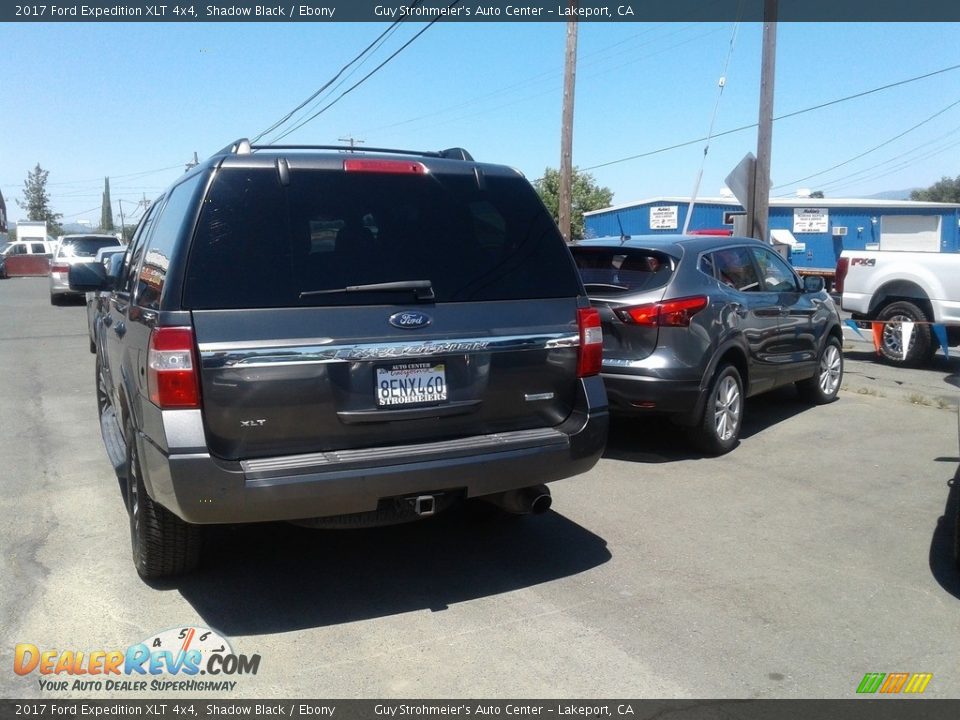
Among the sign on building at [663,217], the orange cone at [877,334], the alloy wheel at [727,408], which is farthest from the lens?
the sign on building at [663,217]

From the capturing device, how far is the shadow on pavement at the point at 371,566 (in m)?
4.23

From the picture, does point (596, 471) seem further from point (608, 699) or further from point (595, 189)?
point (595, 189)

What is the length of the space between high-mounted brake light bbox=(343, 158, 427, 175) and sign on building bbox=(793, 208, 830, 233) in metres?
34.1

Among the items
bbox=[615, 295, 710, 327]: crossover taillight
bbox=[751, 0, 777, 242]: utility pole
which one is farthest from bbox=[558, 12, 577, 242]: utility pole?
bbox=[615, 295, 710, 327]: crossover taillight

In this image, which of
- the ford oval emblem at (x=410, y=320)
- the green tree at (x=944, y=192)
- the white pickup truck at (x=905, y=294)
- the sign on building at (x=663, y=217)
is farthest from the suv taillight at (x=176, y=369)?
the green tree at (x=944, y=192)

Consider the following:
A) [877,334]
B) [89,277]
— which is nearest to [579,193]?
[877,334]

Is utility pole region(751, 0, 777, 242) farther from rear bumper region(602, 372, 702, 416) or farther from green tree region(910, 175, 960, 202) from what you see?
green tree region(910, 175, 960, 202)

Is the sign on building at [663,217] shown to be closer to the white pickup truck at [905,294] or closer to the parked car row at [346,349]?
the white pickup truck at [905,294]

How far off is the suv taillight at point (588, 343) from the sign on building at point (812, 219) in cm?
3364

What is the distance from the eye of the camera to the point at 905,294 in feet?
41.0

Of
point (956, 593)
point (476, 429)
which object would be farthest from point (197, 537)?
point (956, 593)

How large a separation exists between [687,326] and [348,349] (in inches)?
139

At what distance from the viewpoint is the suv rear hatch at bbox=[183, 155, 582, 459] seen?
3.69m

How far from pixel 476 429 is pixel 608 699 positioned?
1.34m
